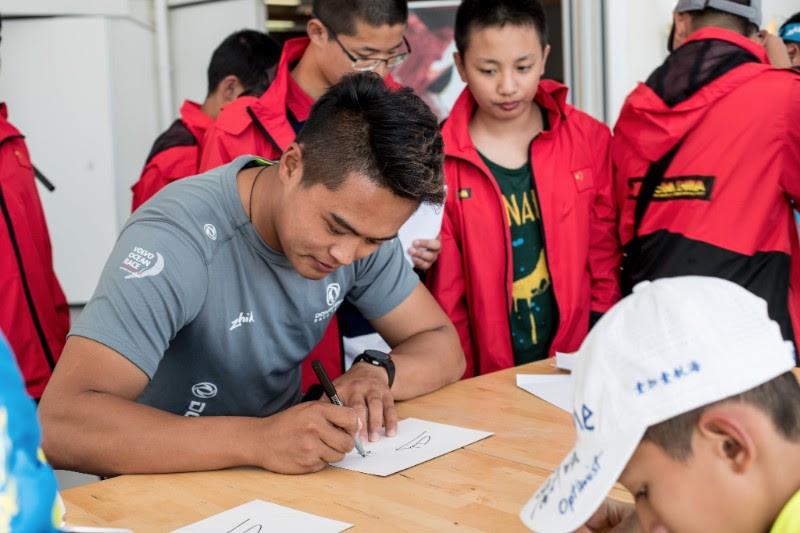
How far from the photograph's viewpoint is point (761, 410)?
0.94m

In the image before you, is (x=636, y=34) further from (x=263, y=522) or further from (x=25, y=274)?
(x=263, y=522)

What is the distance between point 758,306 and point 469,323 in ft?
5.54

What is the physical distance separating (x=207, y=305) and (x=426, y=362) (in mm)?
505

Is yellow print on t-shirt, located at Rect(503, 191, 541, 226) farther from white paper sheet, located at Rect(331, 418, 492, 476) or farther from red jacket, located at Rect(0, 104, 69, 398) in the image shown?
red jacket, located at Rect(0, 104, 69, 398)

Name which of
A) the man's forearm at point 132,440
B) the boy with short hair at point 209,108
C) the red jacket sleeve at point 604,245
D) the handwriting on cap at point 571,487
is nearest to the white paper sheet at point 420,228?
the red jacket sleeve at point 604,245

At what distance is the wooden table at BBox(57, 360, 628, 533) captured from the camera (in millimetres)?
1336

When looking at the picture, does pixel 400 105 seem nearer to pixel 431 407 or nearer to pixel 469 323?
pixel 431 407

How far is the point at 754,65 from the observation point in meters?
2.31

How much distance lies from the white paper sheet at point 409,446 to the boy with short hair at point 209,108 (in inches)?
70.9

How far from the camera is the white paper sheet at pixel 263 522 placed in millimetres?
1294

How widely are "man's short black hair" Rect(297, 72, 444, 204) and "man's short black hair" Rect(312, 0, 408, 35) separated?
2.82 ft

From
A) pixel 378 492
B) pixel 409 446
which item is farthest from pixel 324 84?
pixel 378 492

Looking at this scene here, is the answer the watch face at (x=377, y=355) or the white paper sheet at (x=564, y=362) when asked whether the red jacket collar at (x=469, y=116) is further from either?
the watch face at (x=377, y=355)

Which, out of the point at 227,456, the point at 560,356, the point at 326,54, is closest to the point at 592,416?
the point at 227,456
